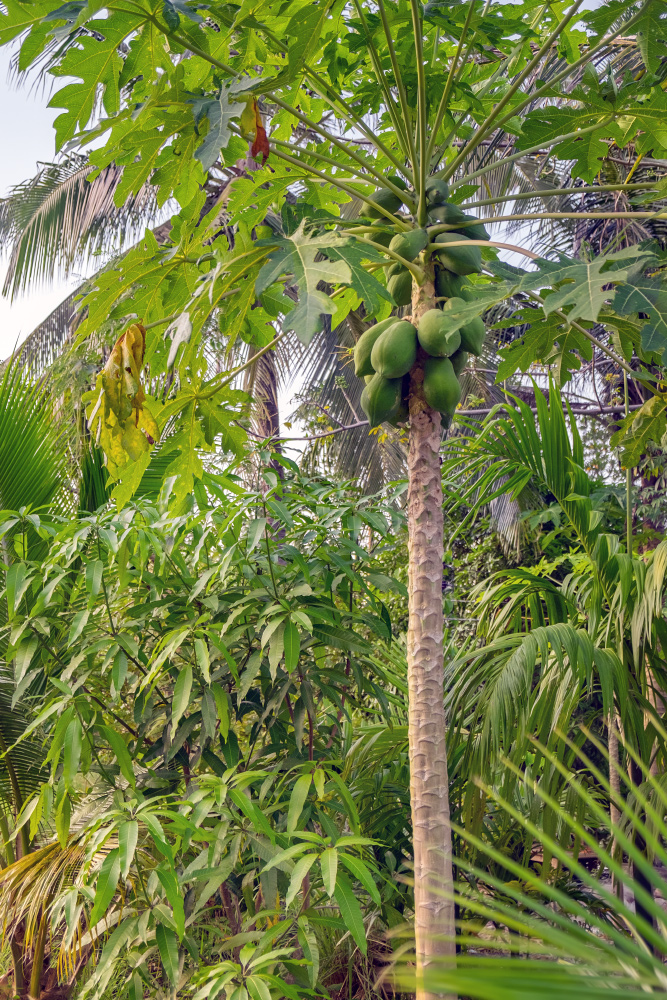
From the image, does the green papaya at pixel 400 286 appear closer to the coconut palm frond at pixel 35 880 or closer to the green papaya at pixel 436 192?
the green papaya at pixel 436 192

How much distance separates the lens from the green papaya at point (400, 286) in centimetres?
136

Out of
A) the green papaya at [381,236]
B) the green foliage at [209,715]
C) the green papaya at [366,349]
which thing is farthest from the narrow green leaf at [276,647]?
the green papaya at [381,236]

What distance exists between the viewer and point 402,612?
4906 mm

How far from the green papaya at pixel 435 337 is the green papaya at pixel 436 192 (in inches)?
10.4

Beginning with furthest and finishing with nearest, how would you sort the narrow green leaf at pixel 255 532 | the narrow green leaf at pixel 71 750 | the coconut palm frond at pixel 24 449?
the coconut palm frond at pixel 24 449 → the narrow green leaf at pixel 255 532 → the narrow green leaf at pixel 71 750

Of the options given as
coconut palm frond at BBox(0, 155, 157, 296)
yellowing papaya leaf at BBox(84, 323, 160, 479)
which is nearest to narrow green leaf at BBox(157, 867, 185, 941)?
yellowing papaya leaf at BBox(84, 323, 160, 479)

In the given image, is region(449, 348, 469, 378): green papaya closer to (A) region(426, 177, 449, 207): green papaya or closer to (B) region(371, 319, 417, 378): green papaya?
(B) region(371, 319, 417, 378): green papaya

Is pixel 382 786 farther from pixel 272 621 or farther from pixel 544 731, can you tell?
pixel 272 621

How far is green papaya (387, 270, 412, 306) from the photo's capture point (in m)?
1.36

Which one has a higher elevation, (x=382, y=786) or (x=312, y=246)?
(x=312, y=246)

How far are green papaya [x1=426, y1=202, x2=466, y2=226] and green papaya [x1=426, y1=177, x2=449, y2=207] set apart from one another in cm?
2

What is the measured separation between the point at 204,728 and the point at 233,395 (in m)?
0.74

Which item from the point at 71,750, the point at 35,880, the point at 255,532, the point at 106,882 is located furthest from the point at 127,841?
the point at 35,880

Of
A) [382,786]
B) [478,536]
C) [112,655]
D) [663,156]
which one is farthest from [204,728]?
[478,536]
